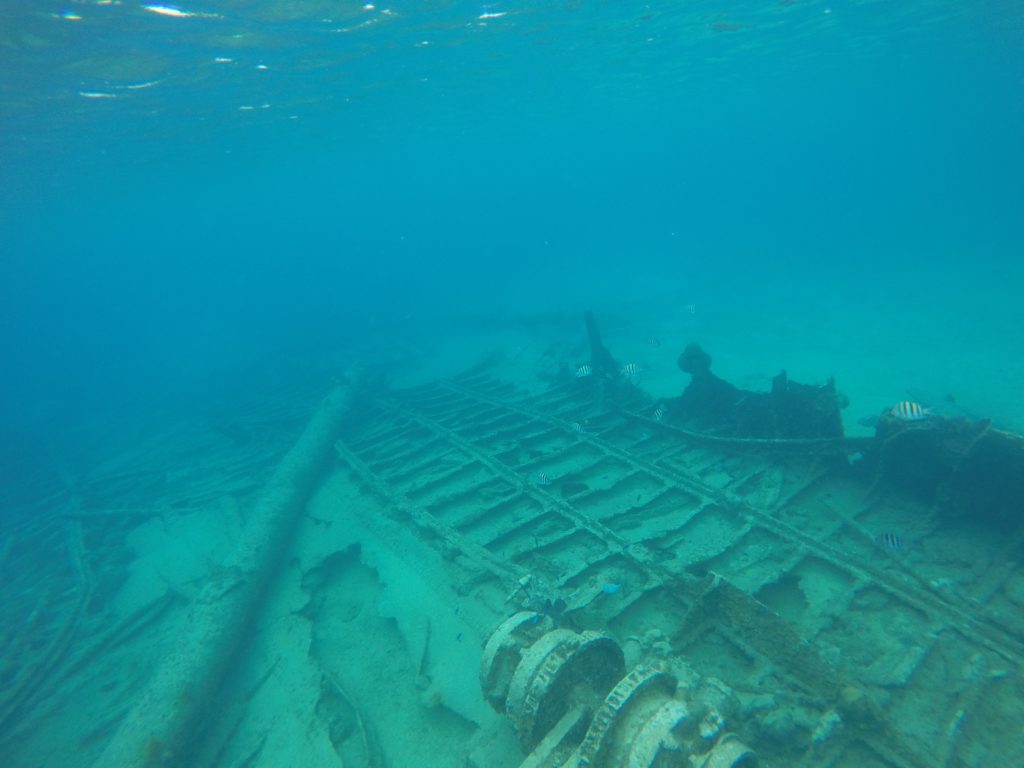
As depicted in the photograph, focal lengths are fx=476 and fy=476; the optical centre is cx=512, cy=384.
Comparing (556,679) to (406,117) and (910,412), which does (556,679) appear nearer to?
(910,412)

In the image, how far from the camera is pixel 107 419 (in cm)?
2930

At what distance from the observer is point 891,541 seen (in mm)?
5531

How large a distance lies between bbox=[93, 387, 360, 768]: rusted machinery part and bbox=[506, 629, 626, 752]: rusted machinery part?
4323 millimetres

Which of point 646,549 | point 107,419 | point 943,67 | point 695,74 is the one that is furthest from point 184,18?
point 943,67

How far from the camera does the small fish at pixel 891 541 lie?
5.50 m

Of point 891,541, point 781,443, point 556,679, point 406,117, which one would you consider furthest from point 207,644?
point 406,117

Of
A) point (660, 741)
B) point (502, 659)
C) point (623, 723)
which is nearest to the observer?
point (660, 741)

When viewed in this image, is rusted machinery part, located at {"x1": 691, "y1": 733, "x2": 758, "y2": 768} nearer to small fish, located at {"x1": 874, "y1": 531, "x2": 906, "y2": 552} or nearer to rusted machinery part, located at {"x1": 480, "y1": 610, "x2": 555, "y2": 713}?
rusted machinery part, located at {"x1": 480, "y1": 610, "x2": 555, "y2": 713}

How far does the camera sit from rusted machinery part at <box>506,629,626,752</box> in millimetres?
3721

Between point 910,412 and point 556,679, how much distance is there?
606cm

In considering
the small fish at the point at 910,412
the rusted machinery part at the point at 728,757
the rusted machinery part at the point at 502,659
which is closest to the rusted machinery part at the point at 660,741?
the rusted machinery part at the point at 728,757

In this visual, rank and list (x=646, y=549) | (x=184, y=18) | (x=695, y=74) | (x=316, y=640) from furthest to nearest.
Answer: (x=695, y=74) < (x=184, y=18) < (x=316, y=640) < (x=646, y=549)

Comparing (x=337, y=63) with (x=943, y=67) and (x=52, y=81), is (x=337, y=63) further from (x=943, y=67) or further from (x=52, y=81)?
(x=943, y=67)

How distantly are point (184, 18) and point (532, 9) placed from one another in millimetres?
12077
